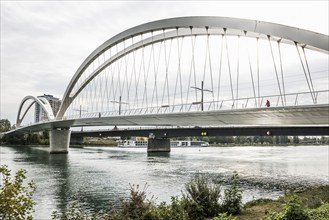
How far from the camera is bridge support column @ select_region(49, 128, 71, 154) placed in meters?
65.4

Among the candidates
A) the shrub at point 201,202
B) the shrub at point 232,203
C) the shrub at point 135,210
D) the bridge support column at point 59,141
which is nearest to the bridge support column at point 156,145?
the bridge support column at point 59,141

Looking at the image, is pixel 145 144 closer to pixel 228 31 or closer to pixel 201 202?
pixel 228 31

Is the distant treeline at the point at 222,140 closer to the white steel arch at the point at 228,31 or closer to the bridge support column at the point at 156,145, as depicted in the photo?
the bridge support column at the point at 156,145

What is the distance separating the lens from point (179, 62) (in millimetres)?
37750

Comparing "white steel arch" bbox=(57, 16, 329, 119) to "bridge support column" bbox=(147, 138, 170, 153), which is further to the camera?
"bridge support column" bbox=(147, 138, 170, 153)

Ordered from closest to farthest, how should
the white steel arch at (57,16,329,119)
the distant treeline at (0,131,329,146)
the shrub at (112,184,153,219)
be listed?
the shrub at (112,184,153,219) < the white steel arch at (57,16,329,119) < the distant treeline at (0,131,329,146)

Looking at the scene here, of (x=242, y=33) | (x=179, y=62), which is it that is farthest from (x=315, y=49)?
(x=179, y=62)

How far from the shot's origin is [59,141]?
2623 inches

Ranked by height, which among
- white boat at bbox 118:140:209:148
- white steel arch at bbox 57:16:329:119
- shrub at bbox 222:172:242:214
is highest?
white steel arch at bbox 57:16:329:119

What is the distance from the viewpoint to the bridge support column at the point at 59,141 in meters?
65.4

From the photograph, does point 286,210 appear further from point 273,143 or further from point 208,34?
point 273,143

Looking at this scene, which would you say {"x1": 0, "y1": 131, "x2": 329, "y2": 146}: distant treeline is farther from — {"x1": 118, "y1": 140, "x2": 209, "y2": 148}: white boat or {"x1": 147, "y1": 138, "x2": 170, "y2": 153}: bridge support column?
{"x1": 147, "y1": 138, "x2": 170, "y2": 153}: bridge support column

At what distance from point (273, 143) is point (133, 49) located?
116264 millimetres

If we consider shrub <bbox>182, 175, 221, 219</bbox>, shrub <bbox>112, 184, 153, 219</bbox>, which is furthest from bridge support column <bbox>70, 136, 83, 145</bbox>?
shrub <bbox>112, 184, 153, 219</bbox>
